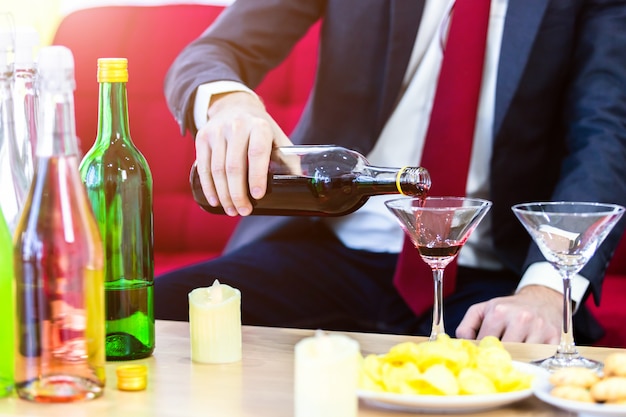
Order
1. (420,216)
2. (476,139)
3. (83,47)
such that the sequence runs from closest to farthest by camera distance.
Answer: (420,216) → (476,139) → (83,47)

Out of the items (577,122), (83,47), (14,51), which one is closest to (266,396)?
(14,51)

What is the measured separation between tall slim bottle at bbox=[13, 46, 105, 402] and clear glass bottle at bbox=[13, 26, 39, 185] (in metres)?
0.14

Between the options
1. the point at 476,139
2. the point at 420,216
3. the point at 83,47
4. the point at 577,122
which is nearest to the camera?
the point at 420,216

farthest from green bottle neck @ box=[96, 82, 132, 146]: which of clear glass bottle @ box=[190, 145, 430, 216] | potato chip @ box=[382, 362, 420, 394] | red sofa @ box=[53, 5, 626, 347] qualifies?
red sofa @ box=[53, 5, 626, 347]

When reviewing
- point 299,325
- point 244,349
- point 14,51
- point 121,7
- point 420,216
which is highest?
point 121,7

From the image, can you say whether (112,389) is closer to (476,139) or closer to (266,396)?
(266,396)

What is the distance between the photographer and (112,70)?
90 cm

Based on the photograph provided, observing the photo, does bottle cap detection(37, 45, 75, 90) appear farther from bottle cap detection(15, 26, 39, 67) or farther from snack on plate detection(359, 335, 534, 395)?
snack on plate detection(359, 335, 534, 395)

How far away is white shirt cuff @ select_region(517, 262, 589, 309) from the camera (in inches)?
54.4

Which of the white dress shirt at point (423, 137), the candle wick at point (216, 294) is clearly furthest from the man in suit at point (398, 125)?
the candle wick at point (216, 294)

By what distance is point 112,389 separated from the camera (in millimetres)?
851

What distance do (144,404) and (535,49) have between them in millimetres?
1149

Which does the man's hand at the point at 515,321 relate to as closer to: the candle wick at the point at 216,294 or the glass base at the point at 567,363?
the glass base at the point at 567,363

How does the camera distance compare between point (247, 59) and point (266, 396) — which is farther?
point (247, 59)
